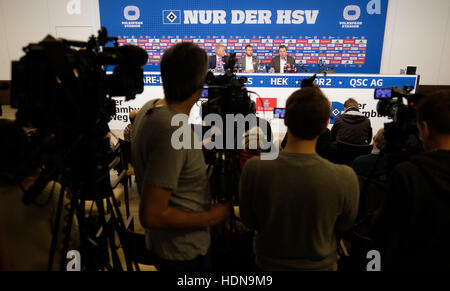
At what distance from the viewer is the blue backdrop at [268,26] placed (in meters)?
7.85

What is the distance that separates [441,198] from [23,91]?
141 cm

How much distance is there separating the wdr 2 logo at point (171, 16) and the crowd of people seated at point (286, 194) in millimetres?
7893

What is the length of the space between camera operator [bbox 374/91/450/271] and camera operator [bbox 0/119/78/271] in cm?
126

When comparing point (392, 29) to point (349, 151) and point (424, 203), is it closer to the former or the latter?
point (349, 151)

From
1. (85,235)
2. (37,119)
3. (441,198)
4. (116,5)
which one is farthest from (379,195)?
(116,5)

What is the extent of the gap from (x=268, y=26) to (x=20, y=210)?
8004 millimetres

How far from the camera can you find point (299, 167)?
1021 millimetres

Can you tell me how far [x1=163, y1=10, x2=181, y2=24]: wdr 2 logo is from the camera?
323 inches

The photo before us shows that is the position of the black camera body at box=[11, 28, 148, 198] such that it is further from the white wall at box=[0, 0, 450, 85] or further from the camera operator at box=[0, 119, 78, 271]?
the white wall at box=[0, 0, 450, 85]

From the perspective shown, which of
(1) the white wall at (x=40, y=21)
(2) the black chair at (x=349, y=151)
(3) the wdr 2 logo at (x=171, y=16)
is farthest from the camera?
(1) the white wall at (x=40, y=21)

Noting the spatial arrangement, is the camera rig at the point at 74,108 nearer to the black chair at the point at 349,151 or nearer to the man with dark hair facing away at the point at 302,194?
the man with dark hair facing away at the point at 302,194

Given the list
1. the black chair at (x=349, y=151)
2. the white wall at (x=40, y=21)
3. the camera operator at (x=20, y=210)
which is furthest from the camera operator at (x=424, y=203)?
the white wall at (x=40, y=21)

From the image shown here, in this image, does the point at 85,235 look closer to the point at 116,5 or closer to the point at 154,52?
the point at 154,52

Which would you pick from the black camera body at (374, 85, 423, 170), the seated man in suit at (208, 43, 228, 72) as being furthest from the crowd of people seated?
the seated man in suit at (208, 43, 228, 72)
